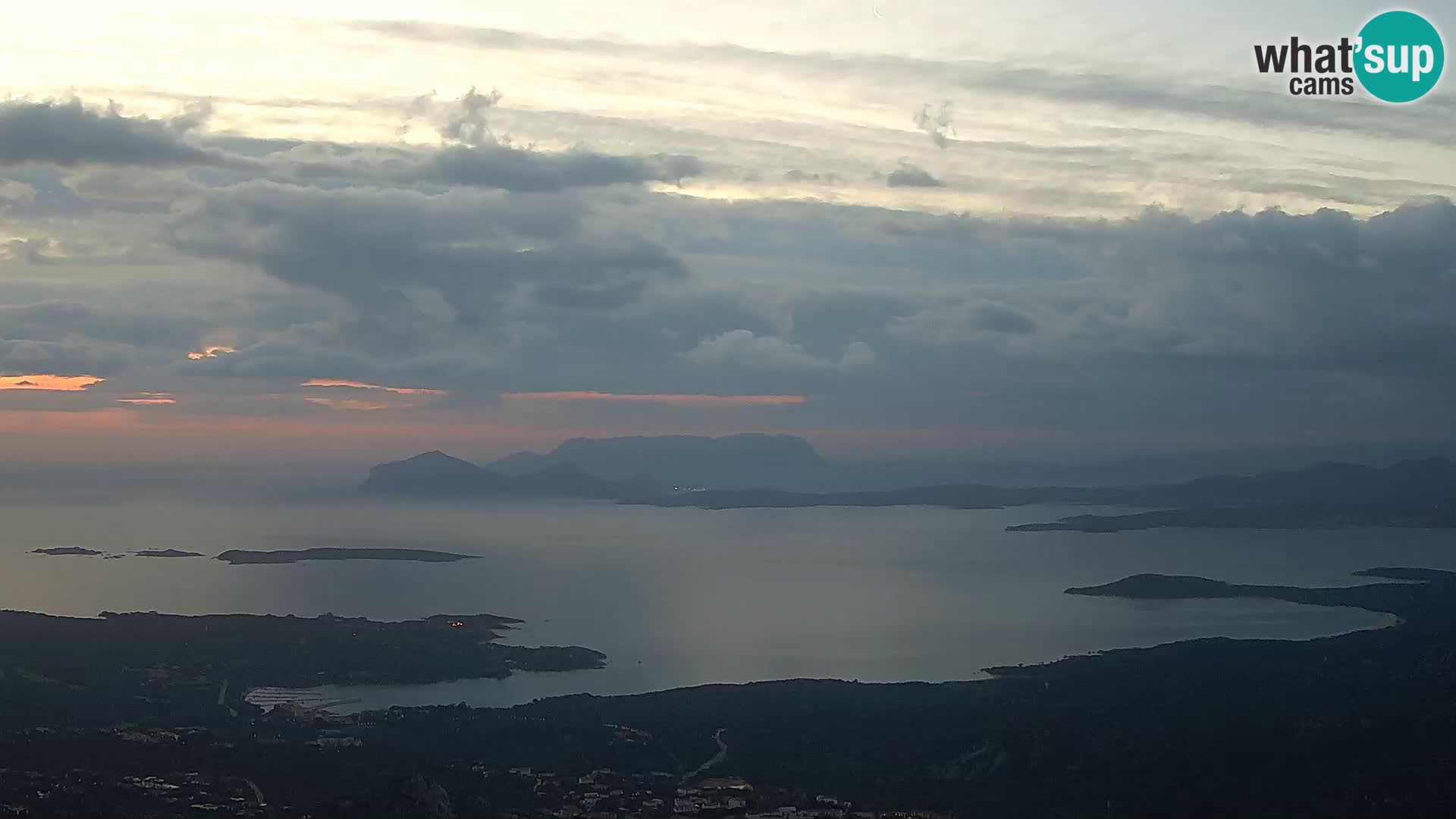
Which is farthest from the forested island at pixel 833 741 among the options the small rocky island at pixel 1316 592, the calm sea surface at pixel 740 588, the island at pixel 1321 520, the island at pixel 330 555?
the island at pixel 1321 520

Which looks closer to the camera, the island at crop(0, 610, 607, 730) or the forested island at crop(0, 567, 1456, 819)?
the forested island at crop(0, 567, 1456, 819)

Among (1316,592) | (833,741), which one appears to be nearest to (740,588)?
(1316,592)

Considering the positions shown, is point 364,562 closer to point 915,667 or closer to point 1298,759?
point 915,667

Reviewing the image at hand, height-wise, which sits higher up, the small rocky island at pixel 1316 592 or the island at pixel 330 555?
the island at pixel 330 555

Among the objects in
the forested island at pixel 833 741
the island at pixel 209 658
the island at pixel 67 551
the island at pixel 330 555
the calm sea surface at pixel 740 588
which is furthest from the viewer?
the island at pixel 67 551

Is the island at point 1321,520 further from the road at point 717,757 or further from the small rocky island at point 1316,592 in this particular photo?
the road at point 717,757

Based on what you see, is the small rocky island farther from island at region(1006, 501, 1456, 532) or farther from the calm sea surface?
island at region(1006, 501, 1456, 532)

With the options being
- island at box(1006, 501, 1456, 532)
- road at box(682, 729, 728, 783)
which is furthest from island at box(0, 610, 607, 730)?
island at box(1006, 501, 1456, 532)
